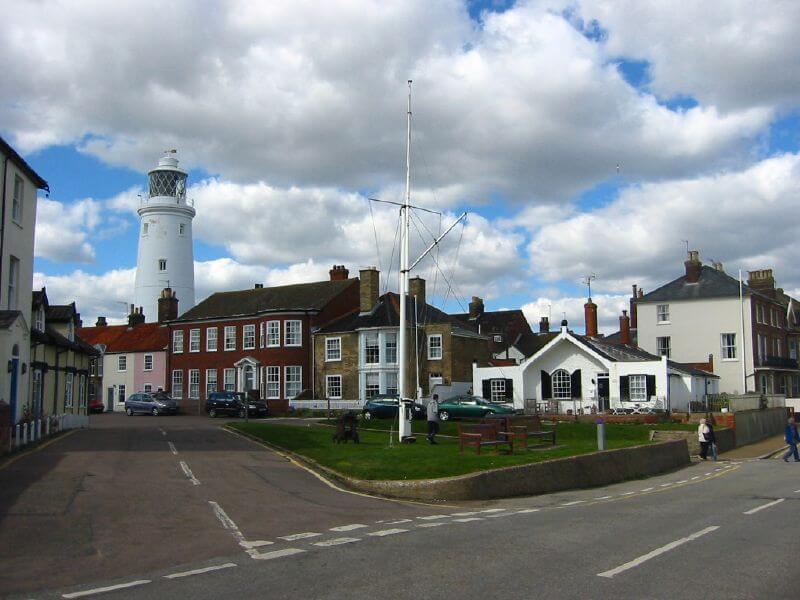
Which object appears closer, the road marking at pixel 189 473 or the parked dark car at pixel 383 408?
the road marking at pixel 189 473

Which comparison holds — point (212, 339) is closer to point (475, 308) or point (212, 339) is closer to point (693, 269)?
point (475, 308)

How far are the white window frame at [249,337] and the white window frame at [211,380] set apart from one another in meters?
3.62

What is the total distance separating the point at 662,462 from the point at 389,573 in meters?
19.2

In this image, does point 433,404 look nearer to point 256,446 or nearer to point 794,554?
point 256,446

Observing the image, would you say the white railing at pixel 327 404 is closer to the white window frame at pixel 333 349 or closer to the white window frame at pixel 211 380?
the white window frame at pixel 333 349

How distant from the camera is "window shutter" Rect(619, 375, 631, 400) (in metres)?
42.8

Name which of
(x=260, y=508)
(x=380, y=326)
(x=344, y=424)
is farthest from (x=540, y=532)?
(x=380, y=326)

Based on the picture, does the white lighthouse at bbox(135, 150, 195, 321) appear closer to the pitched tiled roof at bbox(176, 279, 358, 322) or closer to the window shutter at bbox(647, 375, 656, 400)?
the pitched tiled roof at bbox(176, 279, 358, 322)

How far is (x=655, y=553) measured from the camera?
33.6 ft

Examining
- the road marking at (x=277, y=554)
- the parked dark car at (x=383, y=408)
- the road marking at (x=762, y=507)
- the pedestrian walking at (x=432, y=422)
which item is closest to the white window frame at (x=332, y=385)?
the parked dark car at (x=383, y=408)

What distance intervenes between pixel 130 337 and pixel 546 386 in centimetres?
3963

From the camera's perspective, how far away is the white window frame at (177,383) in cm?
6406

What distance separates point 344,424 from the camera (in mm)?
26578

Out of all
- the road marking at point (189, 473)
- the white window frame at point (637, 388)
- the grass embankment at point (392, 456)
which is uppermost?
the white window frame at point (637, 388)
